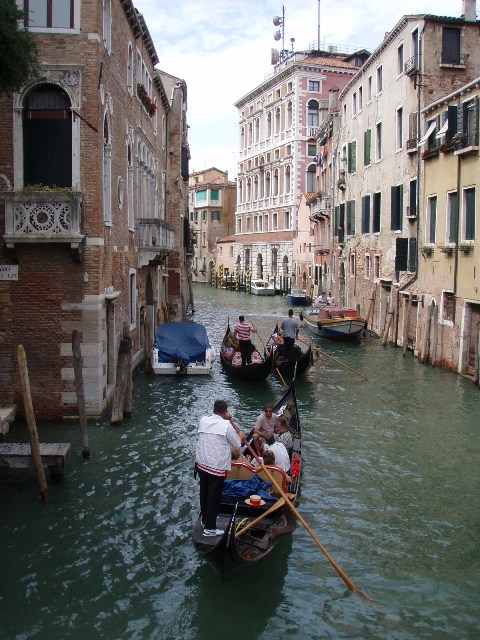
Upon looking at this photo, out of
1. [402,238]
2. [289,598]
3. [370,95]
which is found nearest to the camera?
[289,598]

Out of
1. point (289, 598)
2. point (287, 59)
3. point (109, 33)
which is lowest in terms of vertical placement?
point (289, 598)

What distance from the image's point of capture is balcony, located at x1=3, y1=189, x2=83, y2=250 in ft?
28.3

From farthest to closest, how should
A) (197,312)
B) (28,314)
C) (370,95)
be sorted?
(197,312) < (370,95) < (28,314)

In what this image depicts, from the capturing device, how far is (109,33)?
10.0 meters

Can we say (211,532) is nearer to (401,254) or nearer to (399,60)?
(401,254)

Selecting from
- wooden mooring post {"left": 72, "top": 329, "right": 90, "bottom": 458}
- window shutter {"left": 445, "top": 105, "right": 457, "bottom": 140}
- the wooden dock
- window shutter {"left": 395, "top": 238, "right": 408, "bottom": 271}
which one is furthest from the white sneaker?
window shutter {"left": 395, "top": 238, "right": 408, "bottom": 271}

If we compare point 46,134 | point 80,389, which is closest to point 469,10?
point 46,134

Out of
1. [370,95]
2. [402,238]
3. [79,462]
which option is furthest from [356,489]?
[370,95]

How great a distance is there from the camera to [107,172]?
1012 centimetres

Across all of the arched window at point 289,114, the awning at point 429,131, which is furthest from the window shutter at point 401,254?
the arched window at point 289,114

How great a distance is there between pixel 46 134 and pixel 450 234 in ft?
27.4

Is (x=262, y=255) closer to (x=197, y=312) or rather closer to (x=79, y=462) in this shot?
(x=197, y=312)

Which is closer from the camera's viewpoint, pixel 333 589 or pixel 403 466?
pixel 333 589

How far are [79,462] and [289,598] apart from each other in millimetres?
3565
